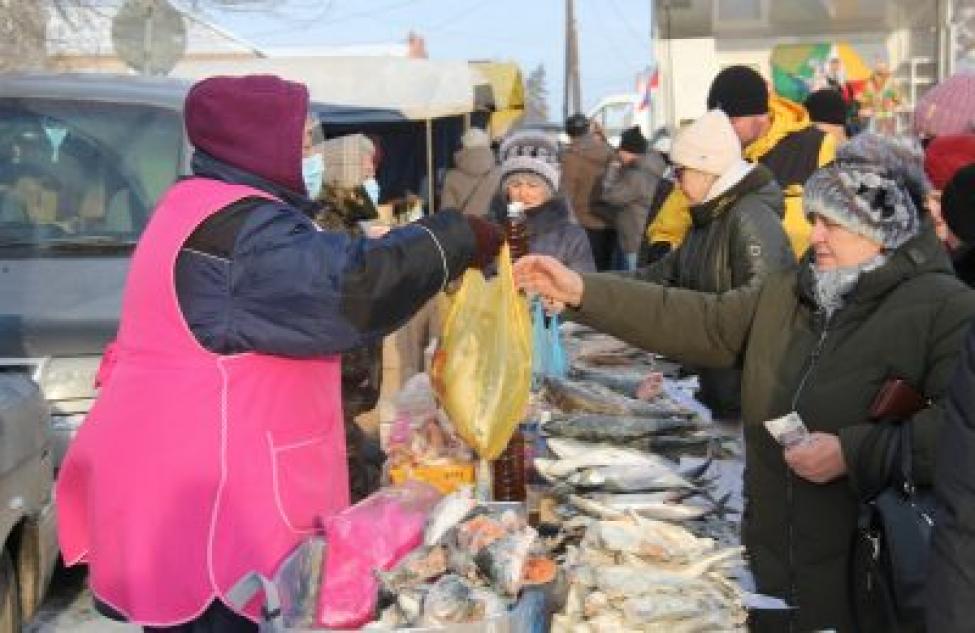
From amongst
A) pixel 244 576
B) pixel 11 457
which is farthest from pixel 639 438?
pixel 11 457

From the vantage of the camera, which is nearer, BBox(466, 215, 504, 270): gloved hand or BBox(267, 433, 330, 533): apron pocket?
BBox(267, 433, 330, 533): apron pocket

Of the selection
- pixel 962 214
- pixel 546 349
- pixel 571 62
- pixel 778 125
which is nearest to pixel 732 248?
pixel 546 349

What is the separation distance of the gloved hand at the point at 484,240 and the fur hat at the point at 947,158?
1.88 metres

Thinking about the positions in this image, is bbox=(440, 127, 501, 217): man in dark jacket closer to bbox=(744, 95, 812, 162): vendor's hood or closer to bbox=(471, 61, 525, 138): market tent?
bbox=(744, 95, 812, 162): vendor's hood

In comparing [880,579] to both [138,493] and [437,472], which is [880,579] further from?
[138,493]

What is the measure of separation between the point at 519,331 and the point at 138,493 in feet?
3.30

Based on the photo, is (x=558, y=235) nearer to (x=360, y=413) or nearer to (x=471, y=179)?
(x=360, y=413)

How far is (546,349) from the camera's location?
470 cm

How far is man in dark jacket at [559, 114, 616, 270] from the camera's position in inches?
534

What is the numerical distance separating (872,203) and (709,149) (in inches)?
63.2

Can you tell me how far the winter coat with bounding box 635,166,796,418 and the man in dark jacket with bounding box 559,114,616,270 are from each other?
8.70 metres

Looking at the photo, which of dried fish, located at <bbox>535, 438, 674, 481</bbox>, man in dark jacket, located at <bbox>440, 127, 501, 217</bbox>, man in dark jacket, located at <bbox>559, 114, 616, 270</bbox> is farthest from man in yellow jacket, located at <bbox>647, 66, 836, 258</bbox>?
man in dark jacket, located at <bbox>559, 114, 616, 270</bbox>

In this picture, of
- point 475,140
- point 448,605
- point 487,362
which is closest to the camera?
point 448,605

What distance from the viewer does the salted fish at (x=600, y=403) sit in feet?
13.3
